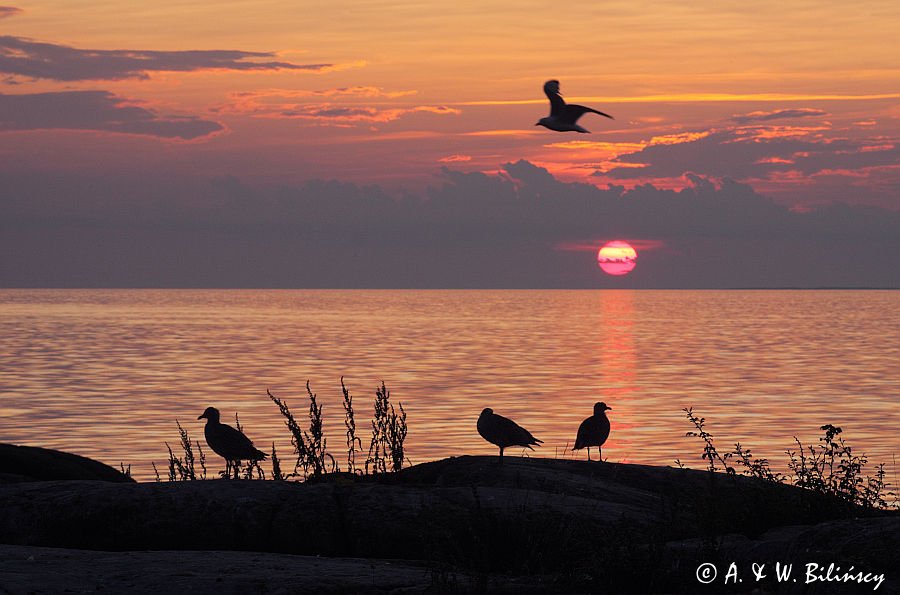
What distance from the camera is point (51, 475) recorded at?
52.9ft

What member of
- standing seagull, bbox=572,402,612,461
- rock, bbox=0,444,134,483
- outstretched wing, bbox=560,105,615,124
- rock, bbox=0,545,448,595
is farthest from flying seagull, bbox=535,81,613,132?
rock, bbox=0,545,448,595

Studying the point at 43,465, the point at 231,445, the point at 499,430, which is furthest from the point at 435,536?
the point at 43,465

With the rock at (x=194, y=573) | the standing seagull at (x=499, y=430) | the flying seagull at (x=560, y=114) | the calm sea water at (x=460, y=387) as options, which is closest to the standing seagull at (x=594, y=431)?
the calm sea water at (x=460, y=387)

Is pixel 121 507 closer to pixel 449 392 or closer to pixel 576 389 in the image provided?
pixel 449 392

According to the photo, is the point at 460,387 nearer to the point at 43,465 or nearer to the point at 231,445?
the point at 231,445

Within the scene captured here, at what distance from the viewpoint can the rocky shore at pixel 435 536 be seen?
353 inches

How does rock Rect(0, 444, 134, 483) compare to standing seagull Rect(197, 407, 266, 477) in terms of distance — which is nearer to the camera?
rock Rect(0, 444, 134, 483)

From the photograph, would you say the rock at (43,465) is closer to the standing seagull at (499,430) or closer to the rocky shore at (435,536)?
the rocky shore at (435,536)

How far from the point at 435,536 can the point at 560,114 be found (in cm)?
930

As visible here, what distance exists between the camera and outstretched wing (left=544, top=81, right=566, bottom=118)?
738 inches

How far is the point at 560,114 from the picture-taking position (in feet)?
61.6

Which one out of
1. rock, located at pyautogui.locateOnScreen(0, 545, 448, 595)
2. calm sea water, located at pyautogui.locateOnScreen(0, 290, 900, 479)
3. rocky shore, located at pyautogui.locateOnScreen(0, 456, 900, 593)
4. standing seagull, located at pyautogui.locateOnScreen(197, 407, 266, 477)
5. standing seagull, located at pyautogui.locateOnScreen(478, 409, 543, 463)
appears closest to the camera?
rock, located at pyautogui.locateOnScreen(0, 545, 448, 595)

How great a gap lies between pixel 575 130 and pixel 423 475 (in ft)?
21.0

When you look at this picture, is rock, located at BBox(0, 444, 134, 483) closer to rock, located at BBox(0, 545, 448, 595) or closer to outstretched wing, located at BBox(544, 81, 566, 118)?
rock, located at BBox(0, 545, 448, 595)
